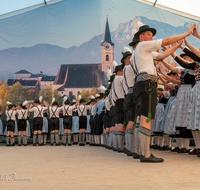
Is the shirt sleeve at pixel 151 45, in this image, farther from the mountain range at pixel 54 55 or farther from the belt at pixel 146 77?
the mountain range at pixel 54 55

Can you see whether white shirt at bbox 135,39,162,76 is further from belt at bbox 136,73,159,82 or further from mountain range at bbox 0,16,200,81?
mountain range at bbox 0,16,200,81

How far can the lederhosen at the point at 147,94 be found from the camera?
12.2 ft

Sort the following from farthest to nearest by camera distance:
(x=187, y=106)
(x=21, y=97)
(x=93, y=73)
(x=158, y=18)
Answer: (x=93, y=73)
(x=21, y=97)
(x=158, y=18)
(x=187, y=106)

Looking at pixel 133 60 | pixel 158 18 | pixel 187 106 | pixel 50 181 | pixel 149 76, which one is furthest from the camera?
pixel 158 18

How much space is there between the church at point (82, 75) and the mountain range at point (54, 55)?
0.63 meters

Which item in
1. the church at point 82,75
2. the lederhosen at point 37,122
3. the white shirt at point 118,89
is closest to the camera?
the white shirt at point 118,89

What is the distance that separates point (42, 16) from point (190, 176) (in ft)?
73.1

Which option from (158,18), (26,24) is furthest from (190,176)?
(26,24)

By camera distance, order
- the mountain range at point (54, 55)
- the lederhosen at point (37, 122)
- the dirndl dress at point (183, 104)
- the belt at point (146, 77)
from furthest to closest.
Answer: the mountain range at point (54, 55) → the lederhosen at point (37, 122) → the dirndl dress at point (183, 104) → the belt at point (146, 77)

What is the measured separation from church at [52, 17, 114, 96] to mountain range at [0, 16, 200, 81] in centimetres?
63

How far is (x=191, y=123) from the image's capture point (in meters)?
4.58

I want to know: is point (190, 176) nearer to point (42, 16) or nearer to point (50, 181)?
point (50, 181)


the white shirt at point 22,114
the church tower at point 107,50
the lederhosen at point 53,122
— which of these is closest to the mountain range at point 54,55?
the church tower at point 107,50

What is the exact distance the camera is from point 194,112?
462cm
